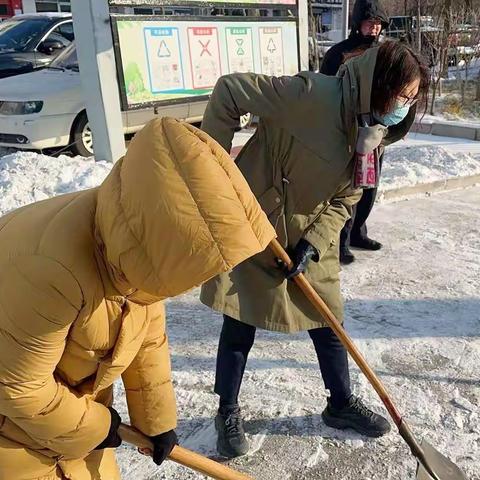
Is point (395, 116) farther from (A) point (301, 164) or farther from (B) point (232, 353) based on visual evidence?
(B) point (232, 353)

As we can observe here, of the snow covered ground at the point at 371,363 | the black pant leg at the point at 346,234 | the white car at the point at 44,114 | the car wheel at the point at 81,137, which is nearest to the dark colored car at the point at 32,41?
the white car at the point at 44,114

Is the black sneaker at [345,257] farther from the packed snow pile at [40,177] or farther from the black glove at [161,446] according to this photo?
the black glove at [161,446]

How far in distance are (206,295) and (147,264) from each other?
1.18m

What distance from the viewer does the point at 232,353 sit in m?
2.44

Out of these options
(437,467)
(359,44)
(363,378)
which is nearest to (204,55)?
(359,44)

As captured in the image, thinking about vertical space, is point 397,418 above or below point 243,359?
below

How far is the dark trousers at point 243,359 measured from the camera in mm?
2432

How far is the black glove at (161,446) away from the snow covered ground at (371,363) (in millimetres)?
584

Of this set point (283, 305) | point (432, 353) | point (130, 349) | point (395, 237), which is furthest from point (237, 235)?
point (395, 237)

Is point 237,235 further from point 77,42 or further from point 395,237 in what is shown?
point 77,42

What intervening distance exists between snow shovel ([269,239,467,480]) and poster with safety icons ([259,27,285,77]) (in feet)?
16.2

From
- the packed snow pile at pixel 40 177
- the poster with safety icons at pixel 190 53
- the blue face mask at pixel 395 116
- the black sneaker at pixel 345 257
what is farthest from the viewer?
the poster with safety icons at pixel 190 53

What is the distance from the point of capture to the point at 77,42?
208 inches

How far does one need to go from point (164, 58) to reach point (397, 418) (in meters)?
4.34
